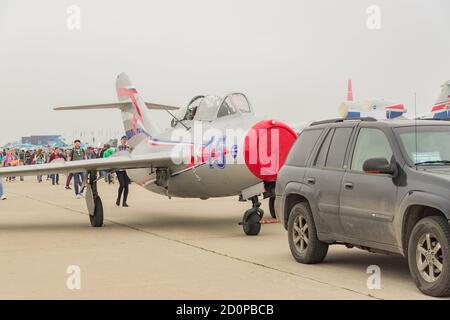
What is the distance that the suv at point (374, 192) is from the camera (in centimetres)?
659

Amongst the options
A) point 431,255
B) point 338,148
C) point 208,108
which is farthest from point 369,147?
point 208,108

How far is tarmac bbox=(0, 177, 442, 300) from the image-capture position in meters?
6.87

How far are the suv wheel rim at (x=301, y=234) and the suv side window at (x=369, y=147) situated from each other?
120 cm

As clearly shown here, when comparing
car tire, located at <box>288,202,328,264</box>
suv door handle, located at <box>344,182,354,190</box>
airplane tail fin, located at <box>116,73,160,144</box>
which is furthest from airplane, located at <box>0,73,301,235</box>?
suv door handle, located at <box>344,182,354,190</box>

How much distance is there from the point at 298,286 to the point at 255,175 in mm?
4768

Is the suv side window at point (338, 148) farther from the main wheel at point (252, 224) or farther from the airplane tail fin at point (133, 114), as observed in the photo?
the airplane tail fin at point (133, 114)

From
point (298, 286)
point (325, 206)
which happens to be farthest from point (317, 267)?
point (298, 286)

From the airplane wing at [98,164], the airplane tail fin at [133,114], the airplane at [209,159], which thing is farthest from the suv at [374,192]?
the airplane tail fin at [133,114]

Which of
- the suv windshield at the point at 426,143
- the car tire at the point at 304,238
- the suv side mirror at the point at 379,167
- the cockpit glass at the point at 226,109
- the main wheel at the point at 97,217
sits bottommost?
the main wheel at the point at 97,217

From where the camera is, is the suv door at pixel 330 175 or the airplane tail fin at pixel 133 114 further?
the airplane tail fin at pixel 133 114

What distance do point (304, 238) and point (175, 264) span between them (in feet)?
5.45

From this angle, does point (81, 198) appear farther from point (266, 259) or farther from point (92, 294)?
point (92, 294)

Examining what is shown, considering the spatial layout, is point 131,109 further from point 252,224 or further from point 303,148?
point 303,148

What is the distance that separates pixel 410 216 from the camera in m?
6.93
